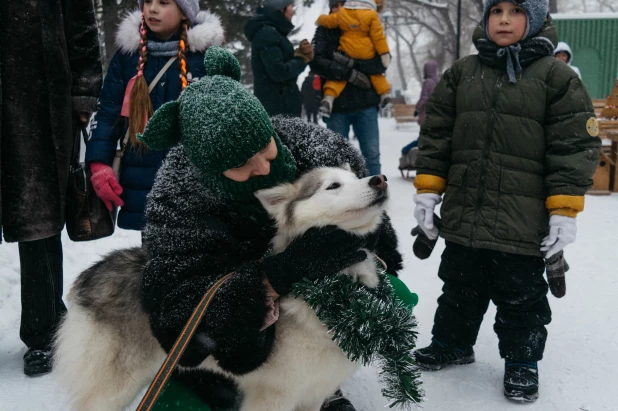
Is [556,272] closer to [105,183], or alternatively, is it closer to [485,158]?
[485,158]

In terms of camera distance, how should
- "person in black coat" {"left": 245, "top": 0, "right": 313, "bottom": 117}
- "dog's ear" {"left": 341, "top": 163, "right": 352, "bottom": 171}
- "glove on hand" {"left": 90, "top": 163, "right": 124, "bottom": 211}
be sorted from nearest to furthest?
"dog's ear" {"left": 341, "top": 163, "right": 352, "bottom": 171} < "glove on hand" {"left": 90, "top": 163, "right": 124, "bottom": 211} < "person in black coat" {"left": 245, "top": 0, "right": 313, "bottom": 117}

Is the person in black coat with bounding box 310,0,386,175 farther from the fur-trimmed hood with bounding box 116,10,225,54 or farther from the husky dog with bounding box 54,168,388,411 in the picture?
the husky dog with bounding box 54,168,388,411

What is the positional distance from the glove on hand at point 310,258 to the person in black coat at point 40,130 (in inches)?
60.4

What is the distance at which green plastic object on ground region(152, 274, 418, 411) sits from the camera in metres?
2.14

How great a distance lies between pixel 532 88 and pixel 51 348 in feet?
9.45

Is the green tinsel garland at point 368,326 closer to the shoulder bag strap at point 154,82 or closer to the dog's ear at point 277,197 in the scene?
the dog's ear at point 277,197

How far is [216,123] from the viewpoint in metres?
1.74

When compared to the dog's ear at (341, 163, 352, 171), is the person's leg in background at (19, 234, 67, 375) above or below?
below

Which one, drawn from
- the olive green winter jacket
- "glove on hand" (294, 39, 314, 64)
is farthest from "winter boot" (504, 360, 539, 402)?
"glove on hand" (294, 39, 314, 64)

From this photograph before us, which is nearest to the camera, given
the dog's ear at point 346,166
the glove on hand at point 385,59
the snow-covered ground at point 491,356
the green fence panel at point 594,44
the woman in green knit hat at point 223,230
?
the woman in green knit hat at point 223,230

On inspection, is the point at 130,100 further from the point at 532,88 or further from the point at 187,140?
the point at 532,88

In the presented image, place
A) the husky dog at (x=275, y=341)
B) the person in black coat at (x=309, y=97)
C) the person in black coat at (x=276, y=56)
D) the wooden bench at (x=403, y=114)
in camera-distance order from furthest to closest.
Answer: the wooden bench at (x=403, y=114) < the person in black coat at (x=309, y=97) < the person in black coat at (x=276, y=56) < the husky dog at (x=275, y=341)

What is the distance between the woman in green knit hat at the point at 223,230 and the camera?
1790 mm

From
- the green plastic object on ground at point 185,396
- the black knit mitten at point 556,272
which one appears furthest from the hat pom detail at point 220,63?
the black knit mitten at point 556,272
